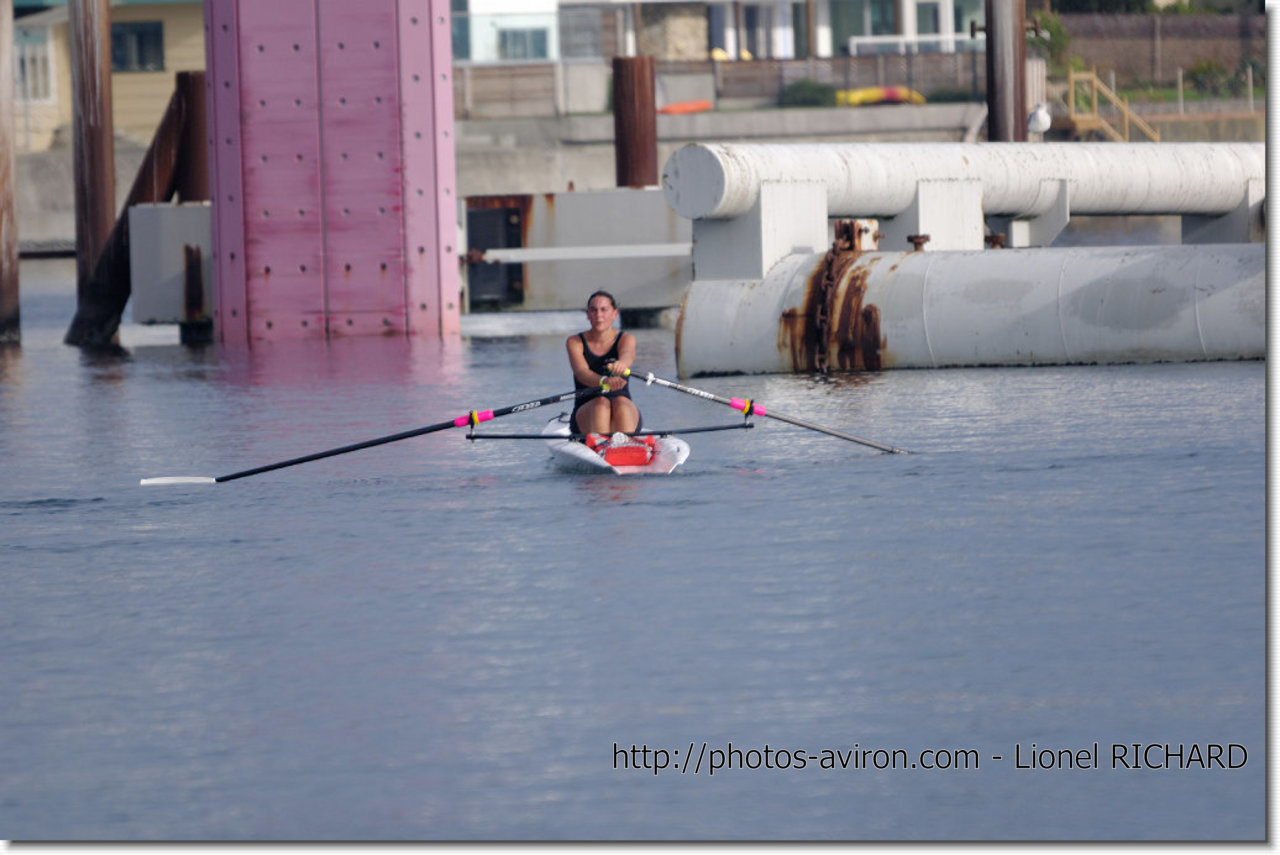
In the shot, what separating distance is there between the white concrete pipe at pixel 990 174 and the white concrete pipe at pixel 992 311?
2.98 feet

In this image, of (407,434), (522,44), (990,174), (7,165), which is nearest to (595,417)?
(407,434)

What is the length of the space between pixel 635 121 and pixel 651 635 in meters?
21.0

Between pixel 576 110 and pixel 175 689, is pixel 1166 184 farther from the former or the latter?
pixel 576 110

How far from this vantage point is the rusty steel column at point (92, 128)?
26.6m

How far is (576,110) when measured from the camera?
56594 mm

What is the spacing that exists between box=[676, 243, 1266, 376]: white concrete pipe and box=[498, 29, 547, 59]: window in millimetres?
36380

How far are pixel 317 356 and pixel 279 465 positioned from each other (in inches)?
430

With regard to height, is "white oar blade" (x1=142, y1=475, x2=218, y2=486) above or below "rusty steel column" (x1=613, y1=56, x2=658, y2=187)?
below

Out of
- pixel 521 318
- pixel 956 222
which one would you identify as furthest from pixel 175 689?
pixel 521 318

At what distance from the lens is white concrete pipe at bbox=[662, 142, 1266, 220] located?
802 inches

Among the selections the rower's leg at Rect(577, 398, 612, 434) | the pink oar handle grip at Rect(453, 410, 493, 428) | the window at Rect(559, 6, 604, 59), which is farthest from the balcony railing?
the pink oar handle grip at Rect(453, 410, 493, 428)

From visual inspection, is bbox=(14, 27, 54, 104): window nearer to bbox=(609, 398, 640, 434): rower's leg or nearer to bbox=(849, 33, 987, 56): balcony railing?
bbox=(849, 33, 987, 56): balcony railing

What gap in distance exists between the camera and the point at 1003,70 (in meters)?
26.9

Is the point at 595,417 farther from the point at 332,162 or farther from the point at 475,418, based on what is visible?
the point at 332,162
